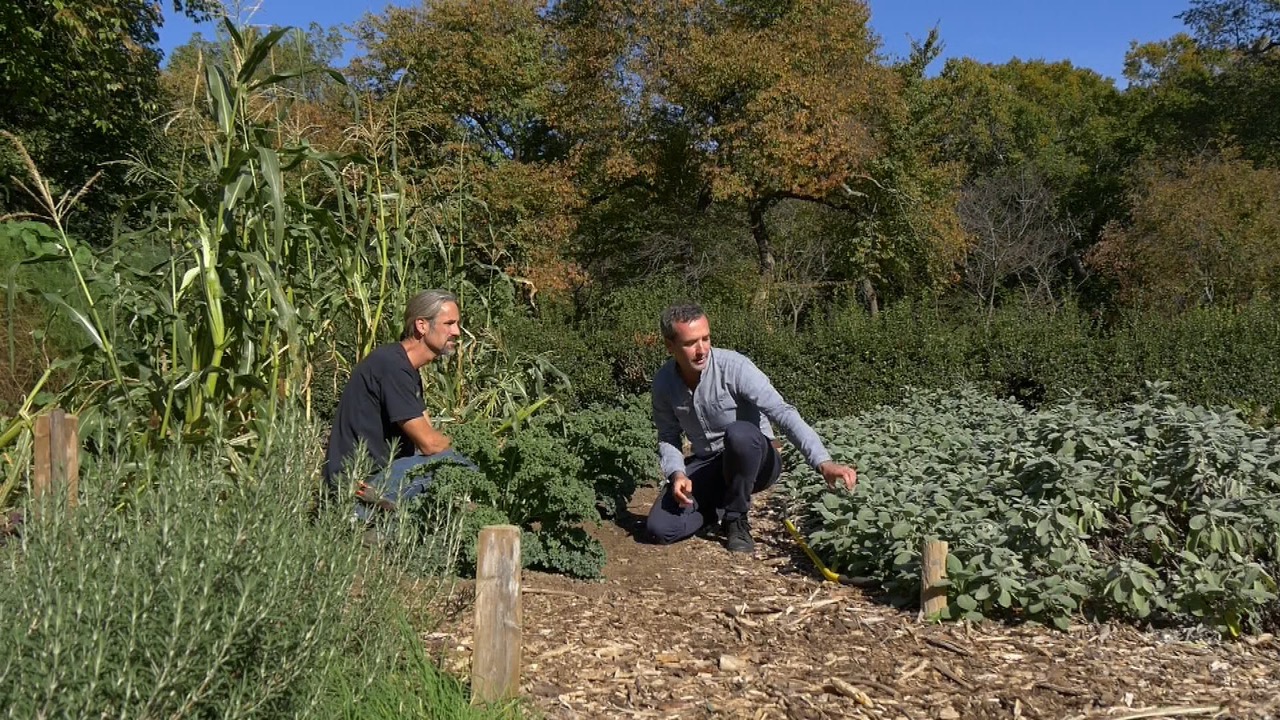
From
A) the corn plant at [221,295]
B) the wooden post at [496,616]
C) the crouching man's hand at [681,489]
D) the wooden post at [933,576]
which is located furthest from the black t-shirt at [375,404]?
the wooden post at [933,576]

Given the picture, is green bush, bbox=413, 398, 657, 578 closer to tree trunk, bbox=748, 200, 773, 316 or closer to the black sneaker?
the black sneaker

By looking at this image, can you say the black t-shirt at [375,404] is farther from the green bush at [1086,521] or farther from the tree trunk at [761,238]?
the tree trunk at [761,238]

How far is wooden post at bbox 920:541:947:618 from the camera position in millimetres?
3670

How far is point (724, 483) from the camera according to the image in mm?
4859

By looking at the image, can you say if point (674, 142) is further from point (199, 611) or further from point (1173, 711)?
point (199, 611)

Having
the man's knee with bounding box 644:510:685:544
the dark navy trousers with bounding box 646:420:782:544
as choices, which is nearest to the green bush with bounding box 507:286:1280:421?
the dark navy trousers with bounding box 646:420:782:544

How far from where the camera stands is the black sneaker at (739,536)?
15.7 ft

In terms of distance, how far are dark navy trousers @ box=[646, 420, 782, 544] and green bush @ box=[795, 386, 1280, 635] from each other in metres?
0.36

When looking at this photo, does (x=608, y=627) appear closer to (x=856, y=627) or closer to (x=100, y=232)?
(x=856, y=627)

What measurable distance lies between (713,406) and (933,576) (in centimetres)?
152

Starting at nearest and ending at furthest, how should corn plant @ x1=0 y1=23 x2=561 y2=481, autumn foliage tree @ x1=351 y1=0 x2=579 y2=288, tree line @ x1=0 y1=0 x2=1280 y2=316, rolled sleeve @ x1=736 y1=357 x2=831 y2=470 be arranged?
corn plant @ x1=0 y1=23 x2=561 y2=481 → rolled sleeve @ x1=736 y1=357 x2=831 y2=470 → tree line @ x1=0 y1=0 x2=1280 y2=316 → autumn foliage tree @ x1=351 y1=0 x2=579 y2=288

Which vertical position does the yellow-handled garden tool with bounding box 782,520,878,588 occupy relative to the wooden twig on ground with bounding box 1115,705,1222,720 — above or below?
above

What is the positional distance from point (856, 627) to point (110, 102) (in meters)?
15.3

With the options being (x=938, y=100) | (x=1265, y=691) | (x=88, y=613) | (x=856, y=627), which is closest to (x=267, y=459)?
(x=88, y=613)
